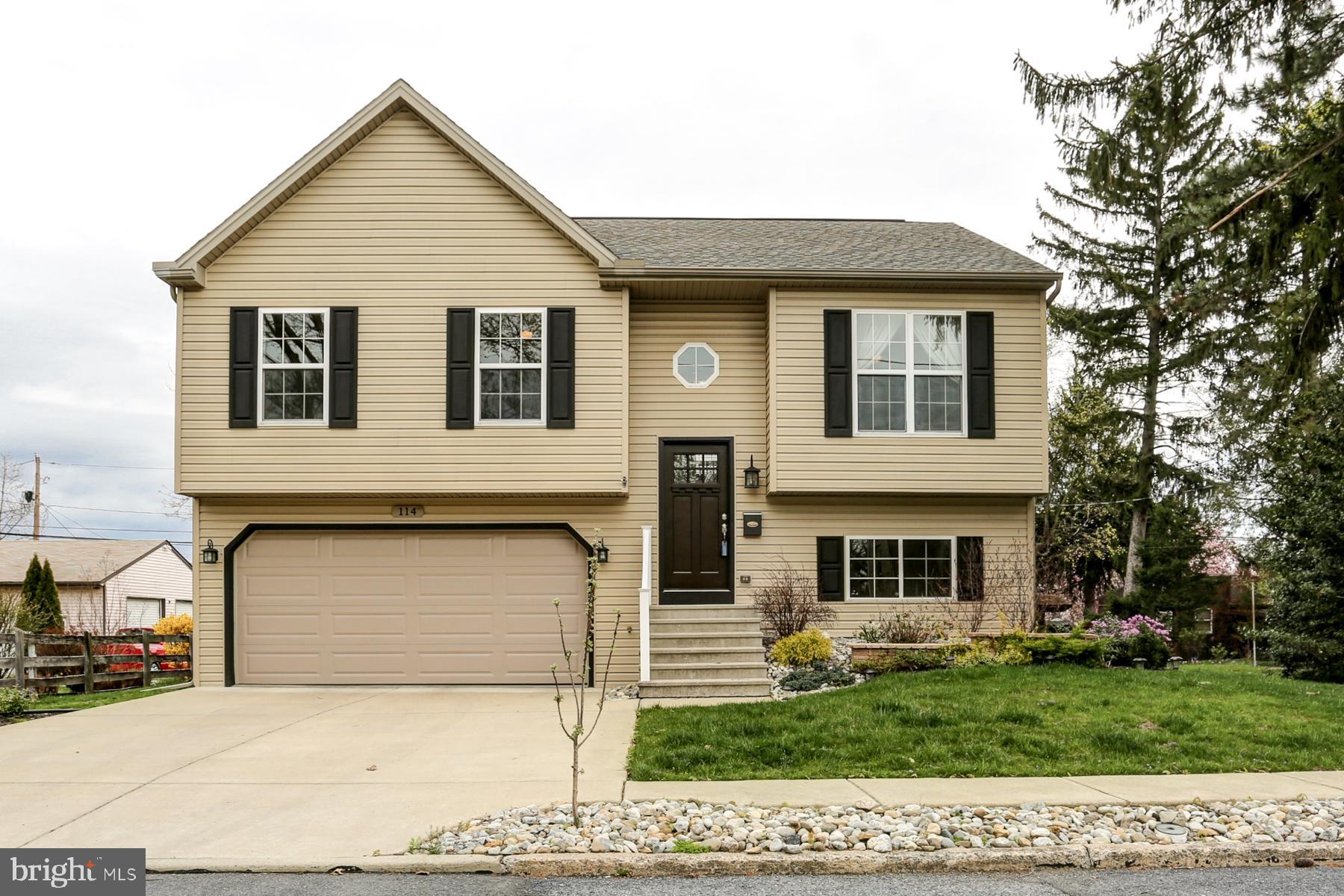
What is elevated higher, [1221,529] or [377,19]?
[377,19]

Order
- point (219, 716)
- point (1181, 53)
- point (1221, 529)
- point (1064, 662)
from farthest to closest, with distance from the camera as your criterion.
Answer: point (1221, 529) < point (1064, 662) < point (219, 716) < point (1181, 53)

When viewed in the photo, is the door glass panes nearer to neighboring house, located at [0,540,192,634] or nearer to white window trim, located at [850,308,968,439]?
white window trim, located at [850,308,968,439]

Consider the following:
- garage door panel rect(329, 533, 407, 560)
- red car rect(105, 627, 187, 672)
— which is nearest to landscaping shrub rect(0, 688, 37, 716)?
Answer: garage door panel rect(329, 533, 407, 560)

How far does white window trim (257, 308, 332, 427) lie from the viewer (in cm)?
1242

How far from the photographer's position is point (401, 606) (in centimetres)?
1284

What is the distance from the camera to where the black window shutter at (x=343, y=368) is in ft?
40.7

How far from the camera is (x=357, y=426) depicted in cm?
1243

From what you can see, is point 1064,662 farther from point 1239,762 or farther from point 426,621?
point 426,621

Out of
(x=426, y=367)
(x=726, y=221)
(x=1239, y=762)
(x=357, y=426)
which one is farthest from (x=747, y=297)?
(x=1239, y=762)

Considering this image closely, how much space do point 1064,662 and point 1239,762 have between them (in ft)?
13.7

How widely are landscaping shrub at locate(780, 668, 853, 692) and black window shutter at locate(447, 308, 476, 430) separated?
198 inches

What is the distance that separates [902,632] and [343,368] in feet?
25.4

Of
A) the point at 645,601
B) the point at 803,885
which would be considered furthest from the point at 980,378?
the point at 803,885

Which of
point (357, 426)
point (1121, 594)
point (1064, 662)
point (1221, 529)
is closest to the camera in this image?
point (1064, 662)
